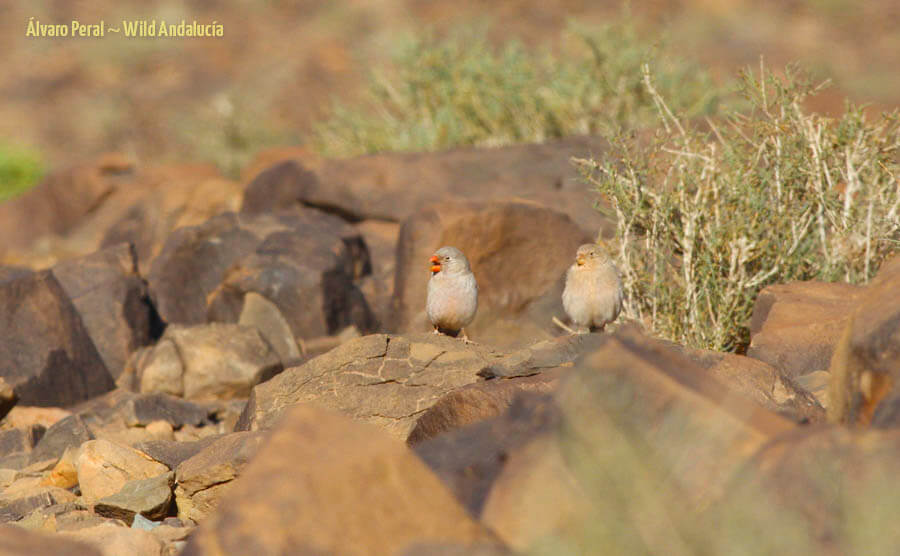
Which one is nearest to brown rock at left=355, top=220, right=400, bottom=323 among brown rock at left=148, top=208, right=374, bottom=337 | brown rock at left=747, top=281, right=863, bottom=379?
brown rock at left=148, top=208, right=374, bottom=337

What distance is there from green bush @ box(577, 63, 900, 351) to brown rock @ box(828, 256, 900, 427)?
3.61m

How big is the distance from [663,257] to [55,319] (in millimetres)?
4747

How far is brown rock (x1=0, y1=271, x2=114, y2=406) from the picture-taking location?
28.8 feet

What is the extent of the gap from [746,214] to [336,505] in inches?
212

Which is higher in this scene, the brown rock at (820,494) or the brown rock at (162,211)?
the brown rock at (820,494)

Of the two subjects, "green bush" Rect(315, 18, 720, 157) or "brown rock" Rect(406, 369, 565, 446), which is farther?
"green bush" Rect(315, 18, 720, 157)

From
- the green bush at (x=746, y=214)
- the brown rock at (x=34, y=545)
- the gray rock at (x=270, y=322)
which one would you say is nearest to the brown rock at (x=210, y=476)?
the brown rock at (x=34, y=545)

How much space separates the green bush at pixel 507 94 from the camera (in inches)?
537

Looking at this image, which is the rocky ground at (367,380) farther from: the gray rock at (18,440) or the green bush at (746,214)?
the green bush at (746,214)

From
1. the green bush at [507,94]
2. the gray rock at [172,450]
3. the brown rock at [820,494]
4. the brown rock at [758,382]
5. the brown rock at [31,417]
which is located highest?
the green bush at [507,94]

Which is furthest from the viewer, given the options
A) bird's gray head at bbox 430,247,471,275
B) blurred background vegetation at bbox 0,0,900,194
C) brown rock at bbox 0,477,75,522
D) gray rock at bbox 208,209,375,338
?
blurred background vegetation at bbox 0,0,900,194

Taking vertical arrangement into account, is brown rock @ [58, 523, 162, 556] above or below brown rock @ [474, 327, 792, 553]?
below

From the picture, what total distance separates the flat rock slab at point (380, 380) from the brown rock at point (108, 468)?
0.72 m

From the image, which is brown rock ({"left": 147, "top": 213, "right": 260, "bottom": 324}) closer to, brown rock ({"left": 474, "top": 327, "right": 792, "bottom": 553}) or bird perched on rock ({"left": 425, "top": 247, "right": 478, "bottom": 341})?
bird perched on rock ({"left": 425, "top": 247, "right": 478, "bottom": 341})
